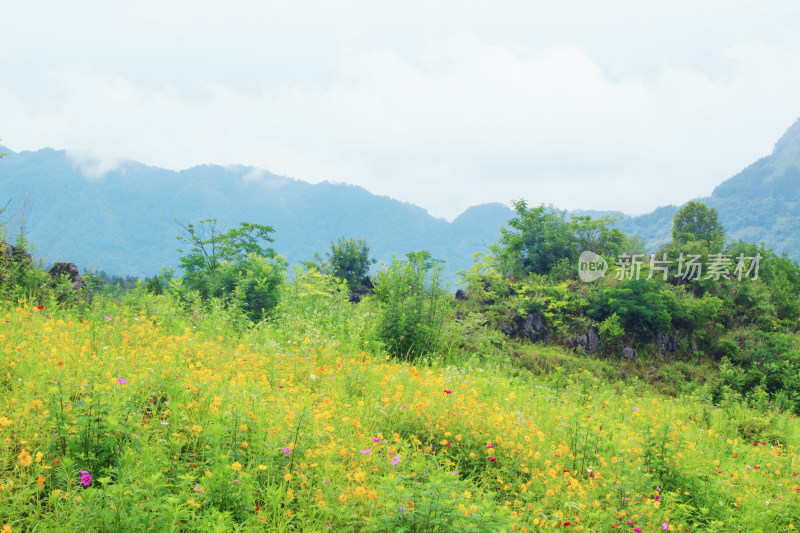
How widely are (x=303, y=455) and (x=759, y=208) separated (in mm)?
123908

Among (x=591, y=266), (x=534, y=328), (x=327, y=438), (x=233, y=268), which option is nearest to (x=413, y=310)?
(x=327, y=438)

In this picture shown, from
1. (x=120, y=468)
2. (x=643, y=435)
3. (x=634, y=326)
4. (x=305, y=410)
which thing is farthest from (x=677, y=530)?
(x=634, y=326)

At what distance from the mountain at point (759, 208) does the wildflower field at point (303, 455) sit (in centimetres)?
7264

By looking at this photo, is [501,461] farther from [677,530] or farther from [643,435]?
[643,435]

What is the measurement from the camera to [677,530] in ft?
10.2

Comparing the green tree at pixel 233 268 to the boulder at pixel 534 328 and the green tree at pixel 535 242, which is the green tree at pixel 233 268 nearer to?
the boulder at pixel 534 328

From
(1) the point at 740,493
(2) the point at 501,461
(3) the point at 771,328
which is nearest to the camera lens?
(2) the point at 501,461

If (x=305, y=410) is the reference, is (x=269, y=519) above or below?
below

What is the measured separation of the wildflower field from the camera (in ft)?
7.80

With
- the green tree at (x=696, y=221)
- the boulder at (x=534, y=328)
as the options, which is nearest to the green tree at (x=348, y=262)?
the boulder at (x=534, y=328)

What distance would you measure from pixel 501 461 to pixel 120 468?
8.42 feet

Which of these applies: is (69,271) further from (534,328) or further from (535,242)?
(535,242)

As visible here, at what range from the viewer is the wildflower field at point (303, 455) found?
7.80 feet

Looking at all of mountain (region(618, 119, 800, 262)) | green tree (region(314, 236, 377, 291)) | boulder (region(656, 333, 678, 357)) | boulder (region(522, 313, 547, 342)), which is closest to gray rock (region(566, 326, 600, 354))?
boulder (region(522, 313, 547, 342))
